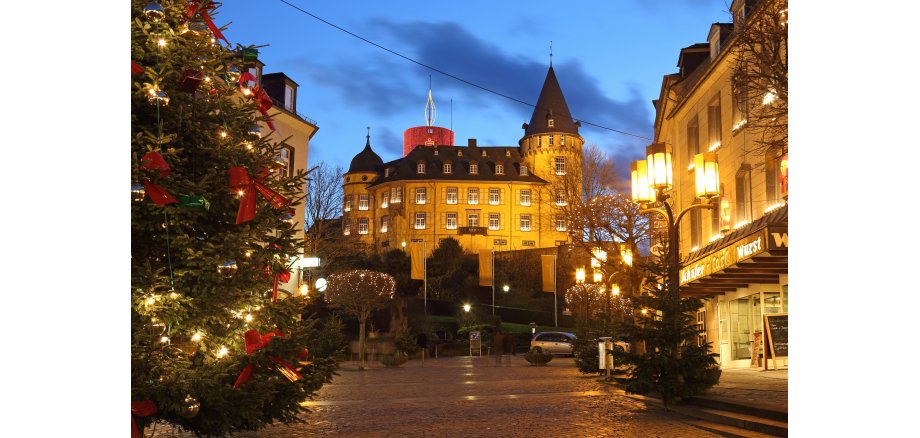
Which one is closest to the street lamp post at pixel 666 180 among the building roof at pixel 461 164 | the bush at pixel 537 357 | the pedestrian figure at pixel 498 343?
the bush at pixel 537 357

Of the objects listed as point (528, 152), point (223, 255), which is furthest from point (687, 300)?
point (528, 152)

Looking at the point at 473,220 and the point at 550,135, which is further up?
the point at 550,135

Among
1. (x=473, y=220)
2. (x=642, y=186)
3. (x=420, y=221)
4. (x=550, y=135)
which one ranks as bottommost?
(x=642, y=186)

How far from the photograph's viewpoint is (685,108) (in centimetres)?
2914

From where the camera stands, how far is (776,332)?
18.5 meters

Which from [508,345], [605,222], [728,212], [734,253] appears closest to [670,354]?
[734,253]

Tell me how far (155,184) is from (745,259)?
43.7 ft

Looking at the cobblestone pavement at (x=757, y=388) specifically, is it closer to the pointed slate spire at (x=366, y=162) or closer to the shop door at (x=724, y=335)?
the shop door at (x=724, y=335)

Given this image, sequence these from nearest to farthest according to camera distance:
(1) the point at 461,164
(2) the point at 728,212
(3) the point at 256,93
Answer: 1. (3) the point at 256,93
2. (2) the point at 728,212
3. (1) the point at 461,164

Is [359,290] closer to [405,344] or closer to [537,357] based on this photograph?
[405,344]

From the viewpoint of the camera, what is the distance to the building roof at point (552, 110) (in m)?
108

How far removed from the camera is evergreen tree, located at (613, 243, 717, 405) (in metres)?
12.9
